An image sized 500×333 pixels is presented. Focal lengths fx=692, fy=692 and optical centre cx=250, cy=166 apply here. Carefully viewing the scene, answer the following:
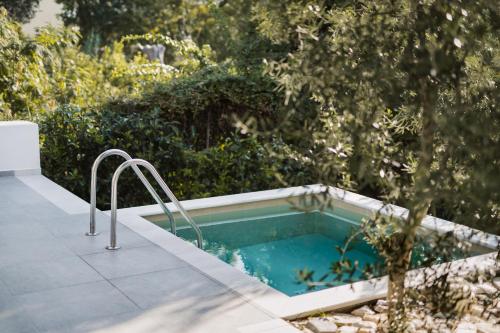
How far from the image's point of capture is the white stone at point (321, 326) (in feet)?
13.9

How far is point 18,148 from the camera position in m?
8.44

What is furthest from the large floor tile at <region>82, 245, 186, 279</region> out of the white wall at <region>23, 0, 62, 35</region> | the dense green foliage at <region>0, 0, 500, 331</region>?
the white wall at <region>23, 0, 62, 35</region>

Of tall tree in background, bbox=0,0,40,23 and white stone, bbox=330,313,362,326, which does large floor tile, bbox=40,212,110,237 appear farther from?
tall tree in background, bbox=0,0,40,23

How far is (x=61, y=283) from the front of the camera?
192 inches

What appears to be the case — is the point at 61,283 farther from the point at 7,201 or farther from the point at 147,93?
the point at 147,93

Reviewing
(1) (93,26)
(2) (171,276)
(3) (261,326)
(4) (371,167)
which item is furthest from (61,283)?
(1) (93,26)

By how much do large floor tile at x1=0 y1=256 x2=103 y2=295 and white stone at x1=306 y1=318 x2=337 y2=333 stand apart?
1.60m

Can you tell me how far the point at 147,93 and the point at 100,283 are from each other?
4879mm

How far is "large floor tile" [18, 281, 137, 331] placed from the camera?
4.18 meters

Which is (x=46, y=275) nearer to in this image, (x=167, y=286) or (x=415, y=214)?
(x=167, y=286)

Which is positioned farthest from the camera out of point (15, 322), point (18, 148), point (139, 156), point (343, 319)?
point (139, 156)

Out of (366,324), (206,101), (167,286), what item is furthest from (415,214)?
(206,101)

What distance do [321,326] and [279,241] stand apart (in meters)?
3.14

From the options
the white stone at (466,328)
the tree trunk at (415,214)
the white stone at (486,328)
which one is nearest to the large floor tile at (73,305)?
the tree trunk at (415,214)
